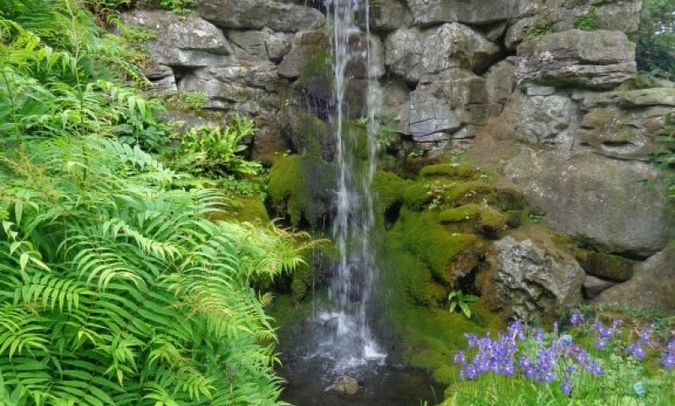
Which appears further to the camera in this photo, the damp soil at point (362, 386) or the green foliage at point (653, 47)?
the green foliage at point (653, 47)

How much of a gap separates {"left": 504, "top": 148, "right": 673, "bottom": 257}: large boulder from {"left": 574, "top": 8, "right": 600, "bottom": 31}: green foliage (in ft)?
5.55

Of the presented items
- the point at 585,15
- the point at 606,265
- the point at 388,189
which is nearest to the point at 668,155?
the point at 606,265

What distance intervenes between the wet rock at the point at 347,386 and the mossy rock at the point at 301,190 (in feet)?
7.51

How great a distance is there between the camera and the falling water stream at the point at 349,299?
217 inches

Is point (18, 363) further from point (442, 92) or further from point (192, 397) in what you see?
point (442, 92)

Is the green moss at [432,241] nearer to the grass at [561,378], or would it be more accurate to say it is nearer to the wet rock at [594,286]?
the wet rock at [594,286]

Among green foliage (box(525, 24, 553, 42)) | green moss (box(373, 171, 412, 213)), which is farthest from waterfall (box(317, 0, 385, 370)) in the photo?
green foliage (box(525, 24, 553, 42))

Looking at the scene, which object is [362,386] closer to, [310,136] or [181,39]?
[310,136]

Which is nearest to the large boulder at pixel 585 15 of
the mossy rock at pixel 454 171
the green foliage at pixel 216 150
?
the mossy rock at pixel 454 171

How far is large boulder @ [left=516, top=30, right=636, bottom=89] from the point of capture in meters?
6.84

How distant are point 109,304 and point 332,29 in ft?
25.1

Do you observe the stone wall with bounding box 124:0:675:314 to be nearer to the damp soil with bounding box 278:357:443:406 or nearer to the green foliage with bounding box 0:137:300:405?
the damp soil with bounding box 278:357:443:406

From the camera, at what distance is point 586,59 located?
6.94 meters

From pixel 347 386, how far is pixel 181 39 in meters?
5.64
